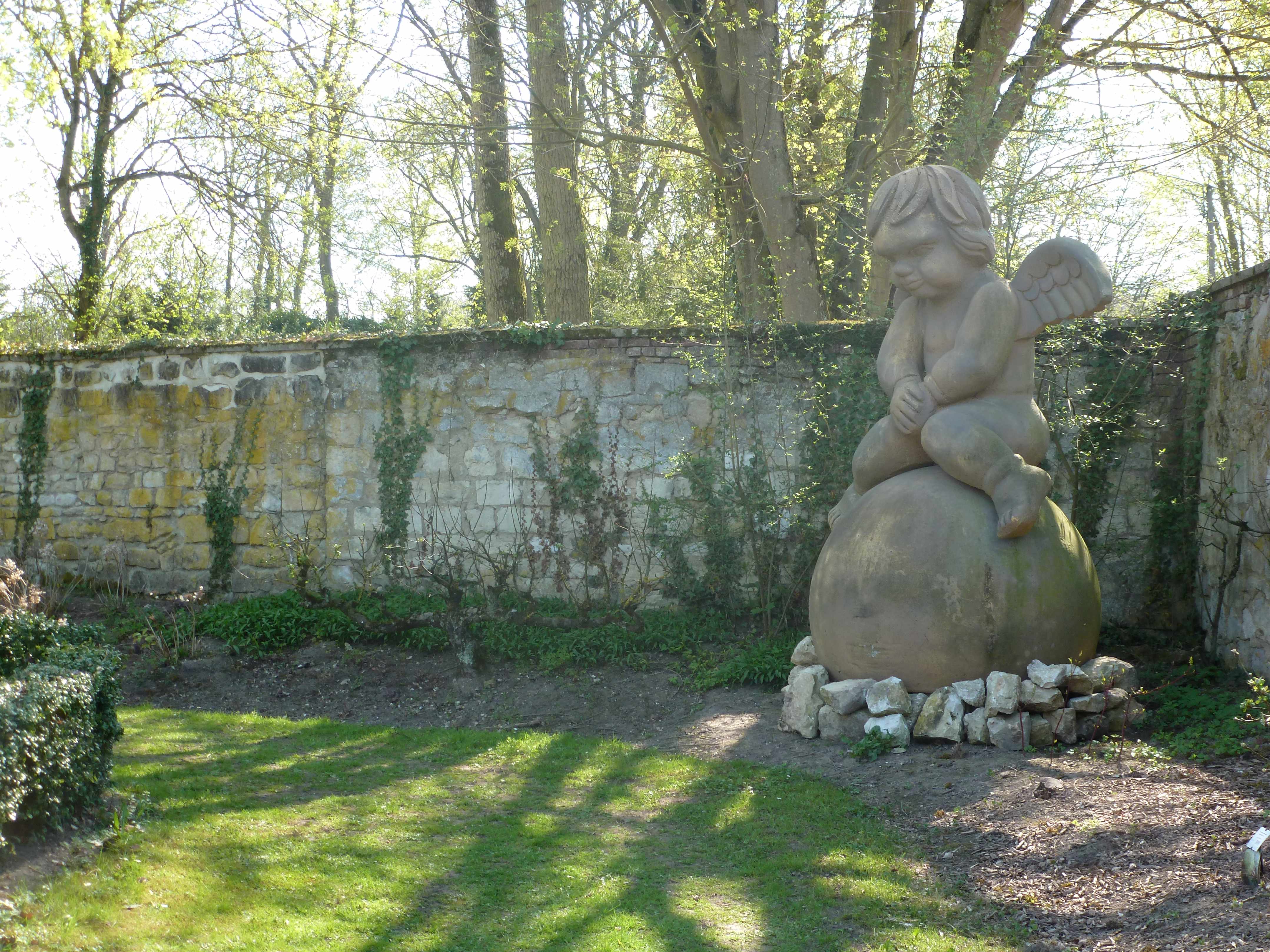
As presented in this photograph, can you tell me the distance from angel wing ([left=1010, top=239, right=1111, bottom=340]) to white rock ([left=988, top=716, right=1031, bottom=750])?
6.80 feet

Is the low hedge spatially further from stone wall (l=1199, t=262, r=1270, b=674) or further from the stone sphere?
stone wall (l=1199, t=262, r=1270, b=674)

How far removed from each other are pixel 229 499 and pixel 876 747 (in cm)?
651

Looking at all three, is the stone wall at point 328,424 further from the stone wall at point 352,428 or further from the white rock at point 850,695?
the white rock at point 850,695

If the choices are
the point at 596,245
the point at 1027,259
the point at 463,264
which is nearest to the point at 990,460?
the point at 1027,259

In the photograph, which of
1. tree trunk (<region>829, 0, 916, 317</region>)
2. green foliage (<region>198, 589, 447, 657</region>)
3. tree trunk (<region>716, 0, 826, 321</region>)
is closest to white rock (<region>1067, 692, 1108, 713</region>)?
green foliage (<region>198, 589, 447, 657</region>)

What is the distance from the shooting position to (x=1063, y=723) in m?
5.31

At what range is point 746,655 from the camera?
745 cm

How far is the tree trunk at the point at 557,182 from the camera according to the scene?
1016 centimetres

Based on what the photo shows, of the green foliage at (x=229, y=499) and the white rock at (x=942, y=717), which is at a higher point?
the green foliage at (x=229, y=499)

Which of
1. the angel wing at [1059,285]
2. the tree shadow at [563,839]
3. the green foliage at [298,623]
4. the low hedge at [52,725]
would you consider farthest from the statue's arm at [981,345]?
the green foliage at [298,623]

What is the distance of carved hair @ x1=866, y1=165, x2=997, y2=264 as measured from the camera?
5.53 m

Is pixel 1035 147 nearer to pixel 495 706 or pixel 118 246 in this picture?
pixel 495 706

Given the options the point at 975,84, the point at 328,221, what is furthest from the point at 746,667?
the point at 328,221

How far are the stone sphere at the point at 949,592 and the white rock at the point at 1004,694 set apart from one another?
0.35ft
